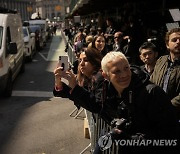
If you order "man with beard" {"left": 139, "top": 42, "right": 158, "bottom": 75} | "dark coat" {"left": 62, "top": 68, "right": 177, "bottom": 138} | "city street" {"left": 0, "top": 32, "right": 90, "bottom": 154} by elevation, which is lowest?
"city street" {"left": 0, "top": 32, "right": 90, "bottom": 154}

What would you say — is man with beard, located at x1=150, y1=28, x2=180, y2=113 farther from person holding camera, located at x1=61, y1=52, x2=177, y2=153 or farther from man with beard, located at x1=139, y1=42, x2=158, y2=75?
man with beard, located at x1=139, y1=42, x2=158, y2=75

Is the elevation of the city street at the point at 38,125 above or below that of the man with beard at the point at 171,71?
below

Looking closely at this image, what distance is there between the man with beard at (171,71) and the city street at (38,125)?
211 cm

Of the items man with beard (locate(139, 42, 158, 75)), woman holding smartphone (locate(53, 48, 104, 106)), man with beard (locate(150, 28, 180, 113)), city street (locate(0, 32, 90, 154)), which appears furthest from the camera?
city street (locate(0, 32, 90, 154))

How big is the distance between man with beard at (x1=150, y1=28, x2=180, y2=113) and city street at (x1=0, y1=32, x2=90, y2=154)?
2106mm

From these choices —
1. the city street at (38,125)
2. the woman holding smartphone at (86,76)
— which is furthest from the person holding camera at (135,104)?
the city street at (38,125)

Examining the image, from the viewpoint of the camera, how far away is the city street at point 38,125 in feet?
17.7

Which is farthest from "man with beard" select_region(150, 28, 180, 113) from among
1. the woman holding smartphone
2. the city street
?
the city street

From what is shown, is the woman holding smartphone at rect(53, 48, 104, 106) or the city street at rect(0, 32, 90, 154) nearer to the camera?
the woman holding smartphone at rect(53, 48, 104, 106)

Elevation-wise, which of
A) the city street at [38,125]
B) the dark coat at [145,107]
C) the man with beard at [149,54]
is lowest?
the city street at [38,125]

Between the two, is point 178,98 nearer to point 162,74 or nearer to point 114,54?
point 162,74

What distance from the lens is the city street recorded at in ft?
17.7

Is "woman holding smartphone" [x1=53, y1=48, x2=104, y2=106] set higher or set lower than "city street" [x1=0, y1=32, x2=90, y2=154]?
higher

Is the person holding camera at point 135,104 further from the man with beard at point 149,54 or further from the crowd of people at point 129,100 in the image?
the man with beard at point 149,54
